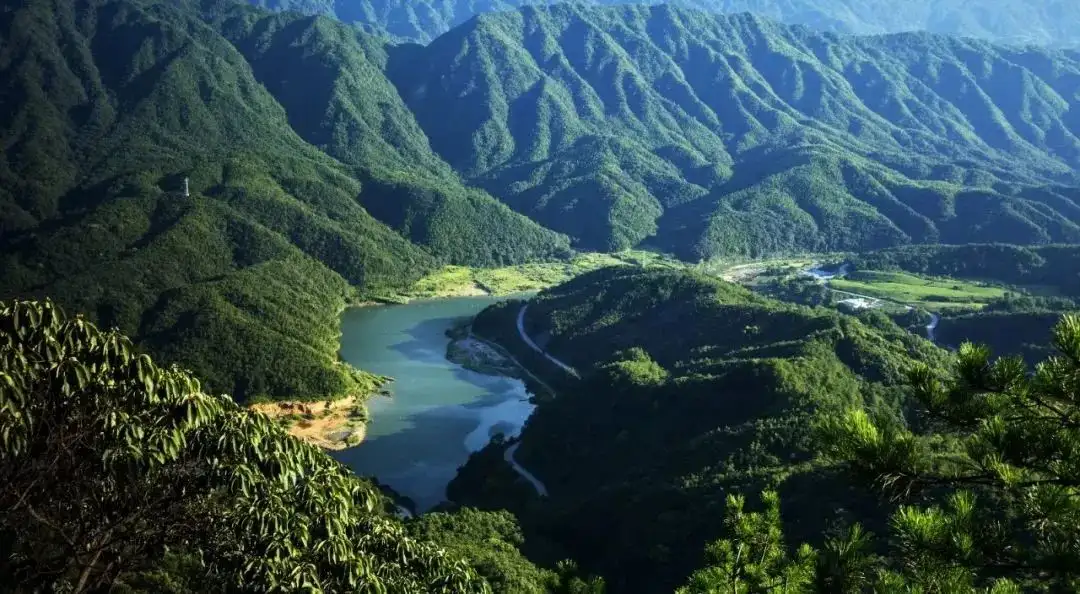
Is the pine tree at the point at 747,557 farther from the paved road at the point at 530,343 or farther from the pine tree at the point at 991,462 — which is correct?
the paved road at the point at 530,343

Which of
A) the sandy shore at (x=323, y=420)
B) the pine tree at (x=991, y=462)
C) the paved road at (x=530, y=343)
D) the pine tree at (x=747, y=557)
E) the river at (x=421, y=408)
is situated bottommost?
the paved road at (x=530, y=343)

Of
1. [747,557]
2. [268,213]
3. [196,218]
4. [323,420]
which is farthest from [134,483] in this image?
[268,213]

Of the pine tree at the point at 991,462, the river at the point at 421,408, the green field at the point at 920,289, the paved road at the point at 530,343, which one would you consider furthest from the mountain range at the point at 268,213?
the pine tree at the point at 991,462

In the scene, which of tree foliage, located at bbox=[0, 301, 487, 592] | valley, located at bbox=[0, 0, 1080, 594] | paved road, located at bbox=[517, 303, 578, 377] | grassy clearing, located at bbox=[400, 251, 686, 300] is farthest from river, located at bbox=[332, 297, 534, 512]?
tree foliage, located at bbox=[0, 301, 487, 592]

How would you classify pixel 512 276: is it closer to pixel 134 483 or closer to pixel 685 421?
pixel 685 421

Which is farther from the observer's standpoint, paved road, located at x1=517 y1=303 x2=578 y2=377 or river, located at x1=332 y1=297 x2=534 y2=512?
paved road, located at x1=517 y1=303 x2=578 y2=377

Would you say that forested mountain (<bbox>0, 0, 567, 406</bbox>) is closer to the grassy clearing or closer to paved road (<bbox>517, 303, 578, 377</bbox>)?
the grassy clearing

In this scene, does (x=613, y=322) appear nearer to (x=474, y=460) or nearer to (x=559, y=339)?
(x=559, y=339)
